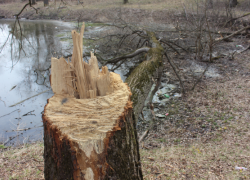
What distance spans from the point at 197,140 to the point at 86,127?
297cm

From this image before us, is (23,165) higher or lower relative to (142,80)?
lower

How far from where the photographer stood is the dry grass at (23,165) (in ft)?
8.62

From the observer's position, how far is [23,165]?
2975 millimetres

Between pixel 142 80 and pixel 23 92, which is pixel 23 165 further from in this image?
pixel 23 92

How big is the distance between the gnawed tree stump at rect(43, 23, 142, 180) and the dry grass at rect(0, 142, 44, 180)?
1.28 m

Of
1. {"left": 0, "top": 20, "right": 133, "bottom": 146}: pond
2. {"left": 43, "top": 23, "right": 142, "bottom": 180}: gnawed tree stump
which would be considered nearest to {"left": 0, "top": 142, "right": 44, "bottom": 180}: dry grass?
{"left": 0, "top": 20, "right": 133, "bottom": 146}: pond

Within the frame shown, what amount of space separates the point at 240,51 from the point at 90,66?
8.66 m

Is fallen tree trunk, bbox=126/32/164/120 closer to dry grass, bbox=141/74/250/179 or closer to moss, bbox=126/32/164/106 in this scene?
moss, bbox=126/32/164/106

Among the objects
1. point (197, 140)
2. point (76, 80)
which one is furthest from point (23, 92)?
point (197, 140)

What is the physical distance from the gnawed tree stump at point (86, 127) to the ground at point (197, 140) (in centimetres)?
116

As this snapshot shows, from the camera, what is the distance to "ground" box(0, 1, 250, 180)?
8.67 feet

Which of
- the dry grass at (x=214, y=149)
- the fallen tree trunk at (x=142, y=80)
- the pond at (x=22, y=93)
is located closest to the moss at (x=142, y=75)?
the fallen tree trunk at (x=142, y=80)

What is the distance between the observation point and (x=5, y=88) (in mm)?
6953

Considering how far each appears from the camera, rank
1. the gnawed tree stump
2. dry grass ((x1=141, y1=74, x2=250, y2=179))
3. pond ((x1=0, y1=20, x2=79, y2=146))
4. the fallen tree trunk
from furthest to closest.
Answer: pond ((x1=0, y1=20, x2=79, y2=146)) < the fallen tree trunk < dry grass ((x1=141, y1=74, x2=250, y2=179)) < the gnawed tree stump
